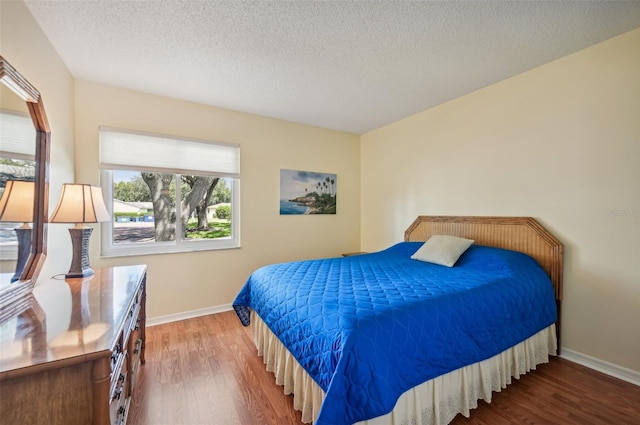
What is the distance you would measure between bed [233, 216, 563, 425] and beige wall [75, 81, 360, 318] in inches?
41.2

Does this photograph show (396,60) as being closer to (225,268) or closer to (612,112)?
(612,112)

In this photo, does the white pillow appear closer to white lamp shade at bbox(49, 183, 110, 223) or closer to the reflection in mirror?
white lamp shade at bbox(49, 183, 110, 223)

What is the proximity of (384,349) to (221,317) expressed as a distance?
7.87 ft

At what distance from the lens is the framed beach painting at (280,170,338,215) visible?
3.72 meters

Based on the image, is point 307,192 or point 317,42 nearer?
point 317,42

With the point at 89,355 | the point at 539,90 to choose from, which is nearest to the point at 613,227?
the point at 539,90

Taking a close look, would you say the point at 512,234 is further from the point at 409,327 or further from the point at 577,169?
the point at 409,327

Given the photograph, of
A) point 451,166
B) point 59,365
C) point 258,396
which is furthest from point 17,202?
point 451,166

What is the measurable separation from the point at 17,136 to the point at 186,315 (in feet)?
7.59

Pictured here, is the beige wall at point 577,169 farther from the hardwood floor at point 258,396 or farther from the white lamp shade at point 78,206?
the white lamp shade at point 78,206

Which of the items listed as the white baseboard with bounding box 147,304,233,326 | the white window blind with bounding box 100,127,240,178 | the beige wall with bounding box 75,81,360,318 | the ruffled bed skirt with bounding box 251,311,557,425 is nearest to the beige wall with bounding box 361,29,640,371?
the ruffled bed skirt with bounding box 251,311,557,425

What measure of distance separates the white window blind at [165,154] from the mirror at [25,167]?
1136 millimetres

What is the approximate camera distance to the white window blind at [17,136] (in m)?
1.26

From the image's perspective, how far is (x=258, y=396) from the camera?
1.78 meters
